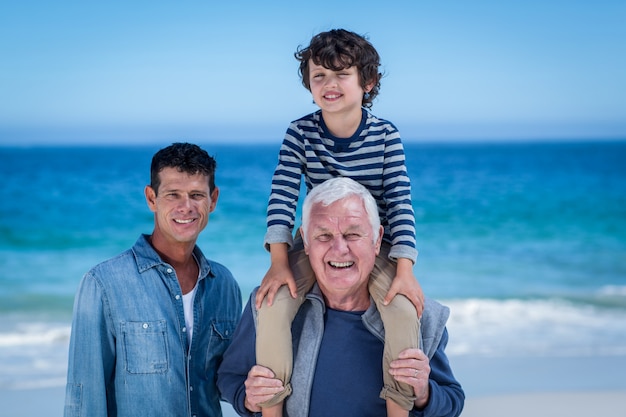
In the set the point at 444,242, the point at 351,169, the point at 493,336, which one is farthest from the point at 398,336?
the point at 444,242

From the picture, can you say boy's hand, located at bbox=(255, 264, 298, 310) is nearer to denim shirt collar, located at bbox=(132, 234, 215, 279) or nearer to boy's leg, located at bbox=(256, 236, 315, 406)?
boy's leg, located at bbox=(256, 236, 315, 406)

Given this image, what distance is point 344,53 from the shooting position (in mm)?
3217

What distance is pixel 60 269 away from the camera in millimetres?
11492

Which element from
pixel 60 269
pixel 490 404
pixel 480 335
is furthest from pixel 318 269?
pixel 60 269

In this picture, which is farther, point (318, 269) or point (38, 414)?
point (38, 414)

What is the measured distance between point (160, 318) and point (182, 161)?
2.03ft

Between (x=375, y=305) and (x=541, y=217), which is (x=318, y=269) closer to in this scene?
(x=375, y=305)

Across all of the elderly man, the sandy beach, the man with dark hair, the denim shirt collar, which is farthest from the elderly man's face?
the sandy beach

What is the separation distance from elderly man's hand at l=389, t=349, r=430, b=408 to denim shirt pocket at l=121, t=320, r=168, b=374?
90cm

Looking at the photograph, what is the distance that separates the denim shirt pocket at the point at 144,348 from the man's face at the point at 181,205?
364 millimetres

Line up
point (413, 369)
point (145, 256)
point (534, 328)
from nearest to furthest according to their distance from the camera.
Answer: point (413, 369)
point (145, 256)
point (534, 328)

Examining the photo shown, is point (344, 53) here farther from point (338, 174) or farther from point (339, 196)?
point (339, 196)

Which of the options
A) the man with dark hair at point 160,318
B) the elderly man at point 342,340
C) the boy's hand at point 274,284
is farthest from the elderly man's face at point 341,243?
the man with dark hair at point 160,318

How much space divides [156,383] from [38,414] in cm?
267
